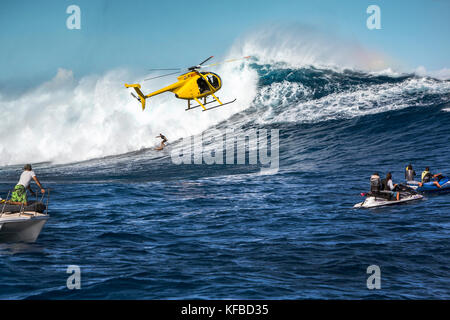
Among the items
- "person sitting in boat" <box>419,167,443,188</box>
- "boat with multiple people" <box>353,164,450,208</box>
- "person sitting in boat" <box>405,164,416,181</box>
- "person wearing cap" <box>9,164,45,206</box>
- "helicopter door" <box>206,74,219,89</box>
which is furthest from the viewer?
"helicopter door" <box>206,74,219,89</box>

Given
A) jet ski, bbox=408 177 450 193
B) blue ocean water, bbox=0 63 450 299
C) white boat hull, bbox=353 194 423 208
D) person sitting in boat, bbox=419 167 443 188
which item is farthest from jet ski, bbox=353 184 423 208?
person sitting in boat, bbox=419 167 443 188

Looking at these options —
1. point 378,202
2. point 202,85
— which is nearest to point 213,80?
point 202,85

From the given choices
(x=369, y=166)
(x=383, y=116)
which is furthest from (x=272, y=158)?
(x=383, y=116)

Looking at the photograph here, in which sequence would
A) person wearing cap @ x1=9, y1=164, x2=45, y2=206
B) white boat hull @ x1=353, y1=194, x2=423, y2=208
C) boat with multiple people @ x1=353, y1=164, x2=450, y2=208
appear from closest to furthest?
person wearing cap @ x1=9, y1=164, x2=45, y2=206 → white boat hull @ x1=353, y1=194, x2=423, y2=208 → boat with multiple people @ x1=353, y1=164, x2=450, y2=208

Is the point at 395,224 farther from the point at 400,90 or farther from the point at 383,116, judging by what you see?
the point at 400,90

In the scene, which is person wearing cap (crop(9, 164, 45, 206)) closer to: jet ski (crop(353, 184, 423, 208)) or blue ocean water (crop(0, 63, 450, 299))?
blue ocean water (crop(0, 63, 450, 299))

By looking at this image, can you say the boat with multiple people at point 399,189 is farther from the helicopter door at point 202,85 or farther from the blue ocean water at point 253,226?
the helicopter door at point 202,85

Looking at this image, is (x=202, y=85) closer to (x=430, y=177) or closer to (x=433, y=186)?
(x=430, y=177)
